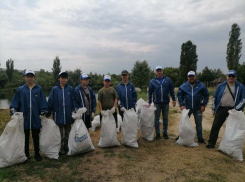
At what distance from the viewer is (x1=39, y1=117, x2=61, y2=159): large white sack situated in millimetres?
3125

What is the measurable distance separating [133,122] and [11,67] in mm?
43459

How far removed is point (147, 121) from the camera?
399cm

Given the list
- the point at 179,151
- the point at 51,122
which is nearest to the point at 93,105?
the point at 51,122

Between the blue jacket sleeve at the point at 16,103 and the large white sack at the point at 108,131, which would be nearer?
the blue jacket sleeve at the point at 16,103

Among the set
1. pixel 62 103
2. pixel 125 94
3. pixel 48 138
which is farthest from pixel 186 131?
pixel 48 138

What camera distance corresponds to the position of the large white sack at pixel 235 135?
3.19 metres

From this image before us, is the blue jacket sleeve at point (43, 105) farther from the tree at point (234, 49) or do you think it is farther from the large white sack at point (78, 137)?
the tree at point (234, 49)

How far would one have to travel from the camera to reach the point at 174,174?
2.60m

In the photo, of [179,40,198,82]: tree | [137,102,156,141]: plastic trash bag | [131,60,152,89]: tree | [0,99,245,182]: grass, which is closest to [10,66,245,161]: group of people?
[137,102,156,141]: plastic trash bag

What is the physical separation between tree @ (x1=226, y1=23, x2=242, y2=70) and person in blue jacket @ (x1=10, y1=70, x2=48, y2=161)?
2810 centimetres

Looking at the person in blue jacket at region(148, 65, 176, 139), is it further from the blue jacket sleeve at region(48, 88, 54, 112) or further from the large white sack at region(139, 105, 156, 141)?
the blue jacket sleeve at region(48, 88, 54, 112)

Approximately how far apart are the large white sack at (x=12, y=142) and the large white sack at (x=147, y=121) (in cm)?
232

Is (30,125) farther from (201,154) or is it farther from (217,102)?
(217,102)

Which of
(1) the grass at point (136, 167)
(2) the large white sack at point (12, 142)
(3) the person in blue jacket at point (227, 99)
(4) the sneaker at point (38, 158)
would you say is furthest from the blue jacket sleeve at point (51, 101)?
(3) the person in blue jacket at point (227, 99)
